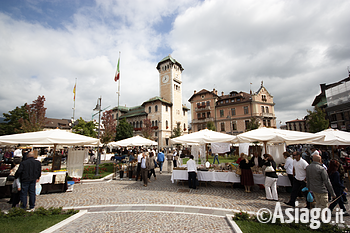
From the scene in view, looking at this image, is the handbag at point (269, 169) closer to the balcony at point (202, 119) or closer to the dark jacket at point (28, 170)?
the dark jacket at point (28, 170)

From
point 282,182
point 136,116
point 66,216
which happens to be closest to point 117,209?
point 66,216

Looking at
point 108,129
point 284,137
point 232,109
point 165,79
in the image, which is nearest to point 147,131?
point 108,129

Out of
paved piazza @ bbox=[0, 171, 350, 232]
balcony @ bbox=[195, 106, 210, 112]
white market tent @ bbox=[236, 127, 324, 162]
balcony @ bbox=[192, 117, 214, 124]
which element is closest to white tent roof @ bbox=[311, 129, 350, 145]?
white market tent @ bbox=[236, 127, 324, 162]

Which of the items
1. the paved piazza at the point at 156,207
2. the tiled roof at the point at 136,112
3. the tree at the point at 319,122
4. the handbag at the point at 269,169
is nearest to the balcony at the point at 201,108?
the tiled roof at the point at 136,112

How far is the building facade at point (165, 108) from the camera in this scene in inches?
1864

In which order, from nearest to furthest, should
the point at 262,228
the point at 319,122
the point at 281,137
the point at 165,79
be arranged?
the point at 262,228 < the point at 281,137 < the point at 319,122 < the point at 165,79

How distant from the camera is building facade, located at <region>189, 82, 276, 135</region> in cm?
4116

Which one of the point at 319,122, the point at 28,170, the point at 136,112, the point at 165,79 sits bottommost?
the point at 28,170

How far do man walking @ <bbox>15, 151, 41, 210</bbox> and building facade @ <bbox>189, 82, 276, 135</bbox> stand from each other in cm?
4095

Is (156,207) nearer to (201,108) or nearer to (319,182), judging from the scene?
(319,182)

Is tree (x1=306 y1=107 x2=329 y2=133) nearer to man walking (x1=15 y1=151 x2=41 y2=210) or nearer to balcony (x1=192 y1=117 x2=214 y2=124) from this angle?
balcony (x1=192 y1=117 x2=214 y2=124)

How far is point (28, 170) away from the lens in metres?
5.51

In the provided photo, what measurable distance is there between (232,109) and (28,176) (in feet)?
143

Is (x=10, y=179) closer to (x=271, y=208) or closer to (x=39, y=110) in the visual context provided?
(x=271, y=208)
